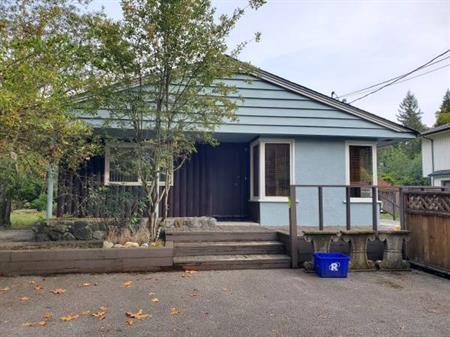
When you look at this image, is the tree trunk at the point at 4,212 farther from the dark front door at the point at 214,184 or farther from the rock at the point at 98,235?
the dark front door at the point at 214,184

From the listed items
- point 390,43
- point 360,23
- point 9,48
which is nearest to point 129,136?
point 9,48

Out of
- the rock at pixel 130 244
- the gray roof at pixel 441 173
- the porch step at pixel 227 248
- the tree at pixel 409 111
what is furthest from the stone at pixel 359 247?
the tree at pixel 409 111

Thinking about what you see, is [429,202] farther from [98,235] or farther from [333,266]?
[98,235]

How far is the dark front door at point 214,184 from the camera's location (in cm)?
829

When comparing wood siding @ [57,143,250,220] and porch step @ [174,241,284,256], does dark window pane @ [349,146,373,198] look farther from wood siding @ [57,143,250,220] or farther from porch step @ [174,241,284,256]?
porch step @ [174,241,284,256]

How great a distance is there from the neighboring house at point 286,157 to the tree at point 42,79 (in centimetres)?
213

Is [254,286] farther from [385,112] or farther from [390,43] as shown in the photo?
[385,112]

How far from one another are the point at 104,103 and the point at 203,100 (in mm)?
1736

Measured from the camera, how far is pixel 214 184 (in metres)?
8.52

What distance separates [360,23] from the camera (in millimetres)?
11633

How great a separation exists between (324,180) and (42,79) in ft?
20.2

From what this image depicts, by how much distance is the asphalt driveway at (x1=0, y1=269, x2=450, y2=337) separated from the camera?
124 inches

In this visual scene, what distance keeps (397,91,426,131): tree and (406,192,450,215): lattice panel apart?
2264 inches

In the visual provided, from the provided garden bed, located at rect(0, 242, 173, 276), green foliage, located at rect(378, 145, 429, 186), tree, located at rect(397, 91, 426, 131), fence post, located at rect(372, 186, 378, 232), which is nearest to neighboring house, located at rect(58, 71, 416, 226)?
fence post, located at rect(372, 186, 378, 232)
